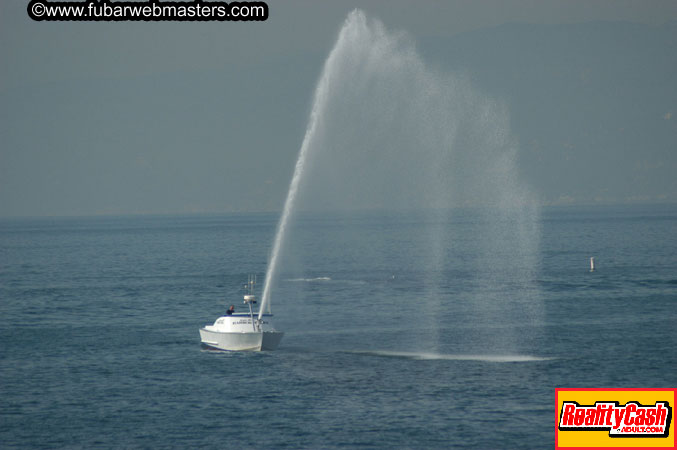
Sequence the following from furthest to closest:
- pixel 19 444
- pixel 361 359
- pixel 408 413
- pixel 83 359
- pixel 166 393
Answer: pixel 83 359 → pixel 361 359 → pixel 166 393 → pixel 408 413 → pixel 19 444

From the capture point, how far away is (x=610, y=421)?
4550 centimetres

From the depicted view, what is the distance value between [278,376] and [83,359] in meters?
18.9

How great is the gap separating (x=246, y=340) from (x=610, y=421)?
33177 mm

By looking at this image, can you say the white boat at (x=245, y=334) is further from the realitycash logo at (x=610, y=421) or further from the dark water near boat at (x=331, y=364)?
the realitycash logo at (x=610, y=421)

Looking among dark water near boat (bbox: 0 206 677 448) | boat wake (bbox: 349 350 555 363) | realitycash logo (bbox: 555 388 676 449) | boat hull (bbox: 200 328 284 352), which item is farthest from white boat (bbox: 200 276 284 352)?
realitycash logo (bbox: 555 388 676 449)

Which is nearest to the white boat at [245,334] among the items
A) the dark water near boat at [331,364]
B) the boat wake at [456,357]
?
the dark water near boat at [331,364]

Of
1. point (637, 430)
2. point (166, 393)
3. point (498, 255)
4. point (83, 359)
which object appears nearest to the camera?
point (637, 430)

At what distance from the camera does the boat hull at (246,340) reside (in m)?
70.9

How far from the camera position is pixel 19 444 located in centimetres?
4841

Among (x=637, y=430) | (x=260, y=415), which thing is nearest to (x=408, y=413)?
(x=260, y=415)

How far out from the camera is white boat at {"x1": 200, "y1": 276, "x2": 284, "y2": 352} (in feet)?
233

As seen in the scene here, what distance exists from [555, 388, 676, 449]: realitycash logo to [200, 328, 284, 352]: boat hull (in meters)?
28.1

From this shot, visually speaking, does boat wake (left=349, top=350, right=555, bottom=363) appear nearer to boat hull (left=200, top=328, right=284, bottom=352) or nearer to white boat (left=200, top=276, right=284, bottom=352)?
boat hull (left=200, top=328, right=284, bottom=352)

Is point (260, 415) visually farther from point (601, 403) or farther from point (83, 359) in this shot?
point (83, 359)
